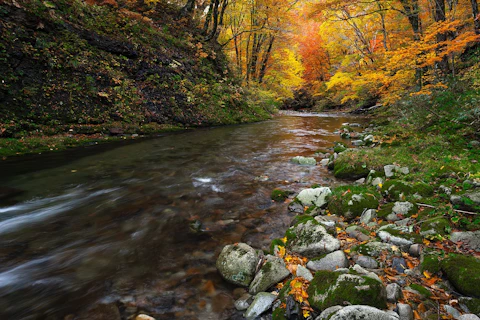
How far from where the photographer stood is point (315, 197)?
4.84 m

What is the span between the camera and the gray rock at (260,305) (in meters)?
2.44

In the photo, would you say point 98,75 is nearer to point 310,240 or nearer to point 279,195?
point 279,195

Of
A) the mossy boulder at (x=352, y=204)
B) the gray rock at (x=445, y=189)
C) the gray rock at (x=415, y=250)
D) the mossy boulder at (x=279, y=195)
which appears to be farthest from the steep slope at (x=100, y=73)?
the gray rock at (x=445, y=189)

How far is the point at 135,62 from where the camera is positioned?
41.5 ft

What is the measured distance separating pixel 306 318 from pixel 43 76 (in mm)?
11290

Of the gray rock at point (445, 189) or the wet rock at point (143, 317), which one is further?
the gray rock at point (445, 189)

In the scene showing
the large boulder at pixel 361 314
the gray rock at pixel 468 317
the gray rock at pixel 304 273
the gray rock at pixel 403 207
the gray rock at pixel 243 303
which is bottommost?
the gray rock at pixel 243 303

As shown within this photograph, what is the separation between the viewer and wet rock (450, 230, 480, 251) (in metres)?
2.63

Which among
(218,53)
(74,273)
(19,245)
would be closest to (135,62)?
(218,53)

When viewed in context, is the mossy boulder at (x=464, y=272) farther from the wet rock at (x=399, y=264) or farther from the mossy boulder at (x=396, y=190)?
the mossy boulder at (x=396, y=190)

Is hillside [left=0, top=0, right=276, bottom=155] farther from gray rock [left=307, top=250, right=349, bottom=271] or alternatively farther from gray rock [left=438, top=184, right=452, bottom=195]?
gray rock [left=438, top=184, right=452, bottom=195]

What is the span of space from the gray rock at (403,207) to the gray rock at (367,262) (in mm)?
1311

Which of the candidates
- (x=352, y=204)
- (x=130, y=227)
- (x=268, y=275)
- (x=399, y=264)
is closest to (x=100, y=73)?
(x=130, y=227)

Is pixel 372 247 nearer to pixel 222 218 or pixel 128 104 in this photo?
pixel 222 218
